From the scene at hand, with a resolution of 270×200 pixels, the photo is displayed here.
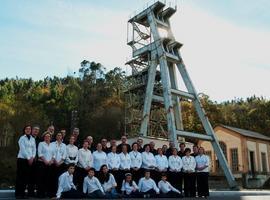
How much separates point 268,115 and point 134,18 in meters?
28.2

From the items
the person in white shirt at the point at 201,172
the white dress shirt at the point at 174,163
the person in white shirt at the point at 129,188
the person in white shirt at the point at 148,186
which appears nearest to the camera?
the person in white shirt at the point at 129,188

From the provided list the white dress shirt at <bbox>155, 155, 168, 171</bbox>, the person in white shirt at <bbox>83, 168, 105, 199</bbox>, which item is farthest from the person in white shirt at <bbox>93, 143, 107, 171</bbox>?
the white dress shirt at <bbox>155, 155, 168, 171</bbox>

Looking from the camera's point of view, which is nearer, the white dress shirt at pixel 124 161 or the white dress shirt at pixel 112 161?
the white dress shirt at pixel 112 161

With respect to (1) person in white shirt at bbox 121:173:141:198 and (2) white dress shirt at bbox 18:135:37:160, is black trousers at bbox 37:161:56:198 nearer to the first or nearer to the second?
(2) white dress shirt at bbox 18:135:37:160

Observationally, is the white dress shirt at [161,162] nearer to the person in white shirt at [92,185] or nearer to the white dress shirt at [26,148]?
the person in white shirt at [92,185]

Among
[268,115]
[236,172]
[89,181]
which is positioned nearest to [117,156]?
[89,181]

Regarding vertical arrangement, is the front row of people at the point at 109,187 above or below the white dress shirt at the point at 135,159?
below

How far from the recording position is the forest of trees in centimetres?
4212

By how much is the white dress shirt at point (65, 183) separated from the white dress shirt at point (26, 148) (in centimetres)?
98

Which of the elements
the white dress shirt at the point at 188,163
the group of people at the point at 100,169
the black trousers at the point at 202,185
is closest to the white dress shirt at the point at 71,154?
the group of people at the point at 100,169

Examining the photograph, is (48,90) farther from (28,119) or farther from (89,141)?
(89,141)

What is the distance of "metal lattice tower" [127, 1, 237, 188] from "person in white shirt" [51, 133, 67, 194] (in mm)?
11801

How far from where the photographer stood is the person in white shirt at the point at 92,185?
1070cm

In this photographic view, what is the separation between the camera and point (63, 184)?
10.3m
